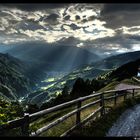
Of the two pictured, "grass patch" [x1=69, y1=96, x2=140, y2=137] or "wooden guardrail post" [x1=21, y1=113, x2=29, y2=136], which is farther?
"grass patch" [x1=69, y1=96, x2=140, y2=137]

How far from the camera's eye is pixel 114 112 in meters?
23.9

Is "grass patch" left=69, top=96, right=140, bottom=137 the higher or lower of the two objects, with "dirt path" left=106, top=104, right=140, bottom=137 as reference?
higher

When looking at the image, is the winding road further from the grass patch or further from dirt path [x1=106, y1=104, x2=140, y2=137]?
the grass patch

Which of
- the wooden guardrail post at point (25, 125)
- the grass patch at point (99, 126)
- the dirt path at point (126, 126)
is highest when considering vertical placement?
the wooden guardrail post at point (25, 125)

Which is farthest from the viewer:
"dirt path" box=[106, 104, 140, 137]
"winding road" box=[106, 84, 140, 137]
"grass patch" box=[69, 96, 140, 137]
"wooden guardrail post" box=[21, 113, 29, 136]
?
"dirt path" box=[106, 104, 140, 137]

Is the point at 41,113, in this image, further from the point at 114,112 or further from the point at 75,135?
the point at 114,112

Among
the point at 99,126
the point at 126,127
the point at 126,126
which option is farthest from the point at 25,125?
the point at 126,126

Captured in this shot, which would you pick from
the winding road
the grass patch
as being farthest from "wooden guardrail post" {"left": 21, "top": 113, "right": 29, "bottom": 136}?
the winding road

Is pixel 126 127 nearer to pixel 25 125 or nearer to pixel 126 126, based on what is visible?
pixel 126 126

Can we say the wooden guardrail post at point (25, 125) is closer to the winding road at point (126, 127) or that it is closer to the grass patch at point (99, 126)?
the grass patch at point (99, 126)

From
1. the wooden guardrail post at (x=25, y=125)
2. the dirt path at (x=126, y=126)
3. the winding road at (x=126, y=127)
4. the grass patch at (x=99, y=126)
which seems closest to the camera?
the wooden guardrail post at (x=25, y=125)

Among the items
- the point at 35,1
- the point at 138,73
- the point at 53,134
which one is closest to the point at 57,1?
the point at 35,1

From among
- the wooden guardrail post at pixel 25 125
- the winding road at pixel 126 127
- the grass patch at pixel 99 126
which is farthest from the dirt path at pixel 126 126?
the wooden guardrail post at pixel 25 125

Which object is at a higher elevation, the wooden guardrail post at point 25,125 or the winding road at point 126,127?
the wooden guardrail post at point 25,125
